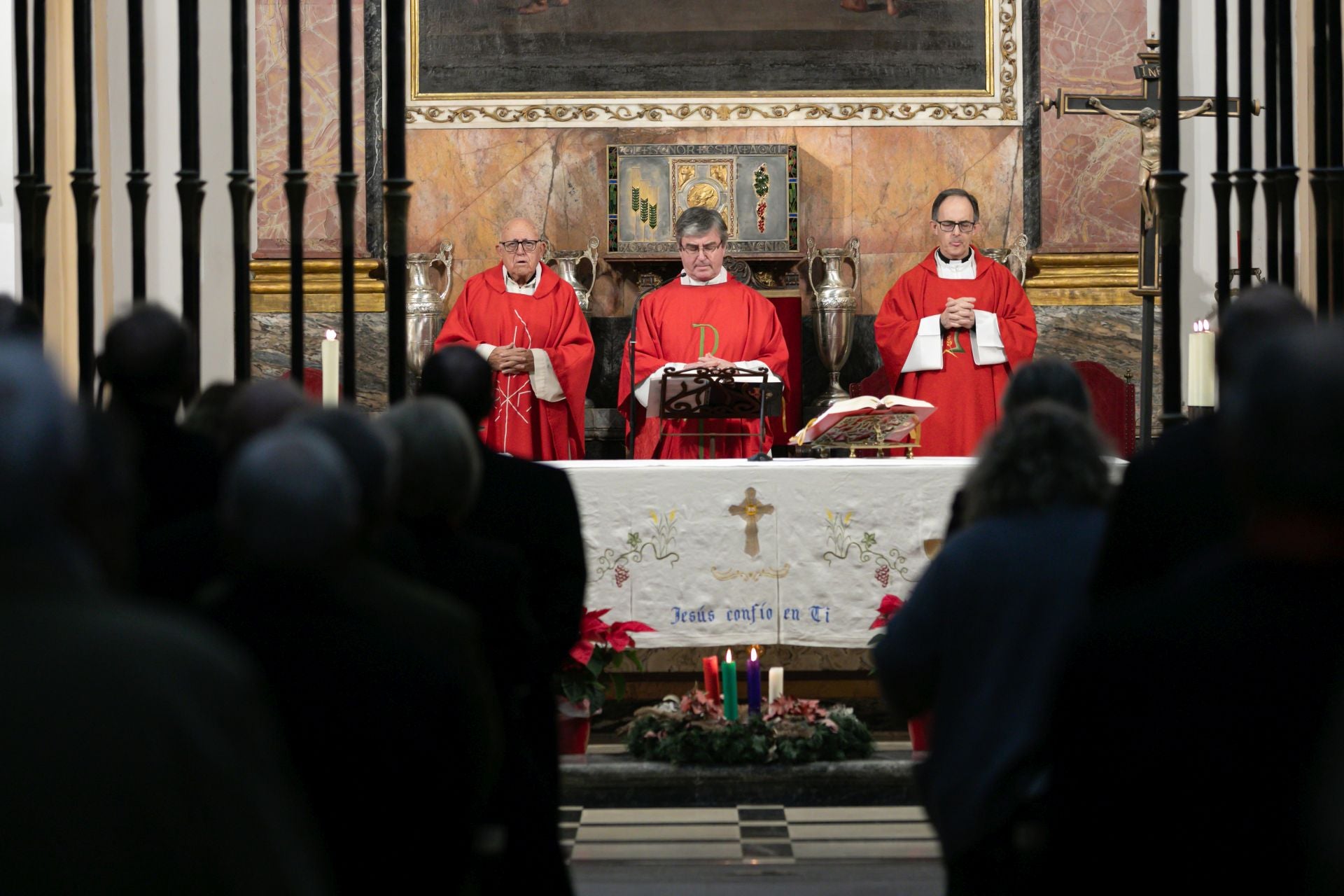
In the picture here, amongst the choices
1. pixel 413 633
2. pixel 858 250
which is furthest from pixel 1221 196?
pixel 858 250

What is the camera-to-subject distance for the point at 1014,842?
2578 millimetres

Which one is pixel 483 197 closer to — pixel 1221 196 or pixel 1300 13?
pixel 1300 13

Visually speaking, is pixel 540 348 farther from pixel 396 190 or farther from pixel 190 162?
pixel 396 190

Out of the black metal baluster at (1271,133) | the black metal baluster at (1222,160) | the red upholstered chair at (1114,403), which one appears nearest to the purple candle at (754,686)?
the black metal baluster at (1271,133)

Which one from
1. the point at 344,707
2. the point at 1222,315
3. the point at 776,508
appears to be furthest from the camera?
the point at 776,508

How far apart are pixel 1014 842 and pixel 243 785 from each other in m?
1.70

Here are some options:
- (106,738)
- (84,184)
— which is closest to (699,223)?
(84,184)

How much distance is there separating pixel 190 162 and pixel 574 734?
2.87m

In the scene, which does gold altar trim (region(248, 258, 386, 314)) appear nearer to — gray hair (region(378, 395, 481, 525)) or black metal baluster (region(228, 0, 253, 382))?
black metal baluster (region(228, 0, 253, 382))

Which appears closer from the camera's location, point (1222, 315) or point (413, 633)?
point (413, 633)

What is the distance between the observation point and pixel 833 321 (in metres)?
9.12

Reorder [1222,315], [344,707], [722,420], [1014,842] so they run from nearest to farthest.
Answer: [344,707], [1014,842], [1222,315], [722,420]

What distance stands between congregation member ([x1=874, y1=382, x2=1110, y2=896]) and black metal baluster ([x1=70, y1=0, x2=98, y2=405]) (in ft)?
6.02

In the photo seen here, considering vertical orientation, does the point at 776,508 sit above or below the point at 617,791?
above
